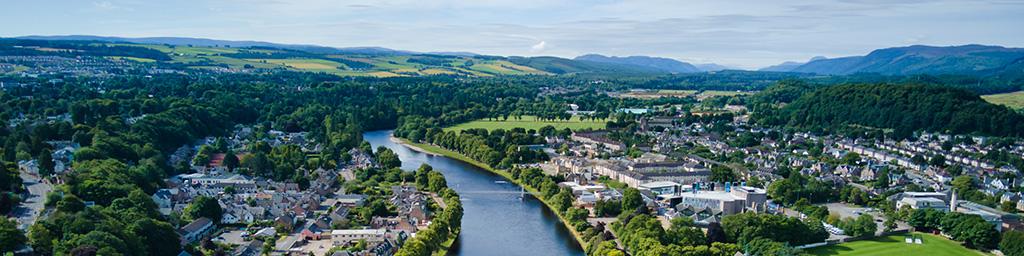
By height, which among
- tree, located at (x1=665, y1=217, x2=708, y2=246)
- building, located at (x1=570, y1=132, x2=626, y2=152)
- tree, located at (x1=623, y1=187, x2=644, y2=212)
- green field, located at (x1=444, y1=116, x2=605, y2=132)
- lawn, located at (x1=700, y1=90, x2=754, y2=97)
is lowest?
lawn, located at (x1=700, y1=90, x2=754, y2=97)

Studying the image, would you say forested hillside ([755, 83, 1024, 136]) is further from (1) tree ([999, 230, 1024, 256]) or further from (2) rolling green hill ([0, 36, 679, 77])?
(2) rolling green hill ([0, 36, 679, 77])

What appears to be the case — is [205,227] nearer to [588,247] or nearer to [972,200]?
[588,247]

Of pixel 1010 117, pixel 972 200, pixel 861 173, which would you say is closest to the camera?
pixel 972 200

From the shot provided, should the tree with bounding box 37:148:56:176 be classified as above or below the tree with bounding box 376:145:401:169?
above

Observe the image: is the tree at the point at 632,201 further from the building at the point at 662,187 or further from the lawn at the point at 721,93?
the lawn at the point at 721,93

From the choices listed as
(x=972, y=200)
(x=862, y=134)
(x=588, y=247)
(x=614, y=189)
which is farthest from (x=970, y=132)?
(x=588, y=247)

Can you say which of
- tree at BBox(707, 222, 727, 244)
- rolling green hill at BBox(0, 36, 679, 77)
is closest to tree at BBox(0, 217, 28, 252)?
tree at BBox(707, 222, 727, 244)
